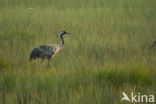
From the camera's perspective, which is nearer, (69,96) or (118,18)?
(69,96)

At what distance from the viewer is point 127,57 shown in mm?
7004

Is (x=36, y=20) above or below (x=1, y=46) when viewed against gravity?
above

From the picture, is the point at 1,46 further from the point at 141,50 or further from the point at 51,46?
the point at 141,50

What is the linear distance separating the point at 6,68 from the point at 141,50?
11.0 ft

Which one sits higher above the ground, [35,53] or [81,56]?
[35,53]

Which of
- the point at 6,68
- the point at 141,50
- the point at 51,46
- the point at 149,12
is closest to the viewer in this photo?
the point at 6,68

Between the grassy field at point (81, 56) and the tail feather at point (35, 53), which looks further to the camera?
the tail feather at point (35, 53)

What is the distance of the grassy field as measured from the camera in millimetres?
4570

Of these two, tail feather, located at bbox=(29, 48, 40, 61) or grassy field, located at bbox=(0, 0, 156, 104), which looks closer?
grassy field, located at bbox=(0, 0, 156, 104)

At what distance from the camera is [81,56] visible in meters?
6.95

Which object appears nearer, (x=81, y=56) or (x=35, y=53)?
(x=35, y=53)

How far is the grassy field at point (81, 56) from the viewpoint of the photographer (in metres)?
4.57

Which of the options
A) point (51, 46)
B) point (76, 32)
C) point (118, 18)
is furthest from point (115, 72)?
point (118, 18)

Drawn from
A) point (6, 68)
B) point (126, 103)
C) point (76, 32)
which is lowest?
point (126, 103)
